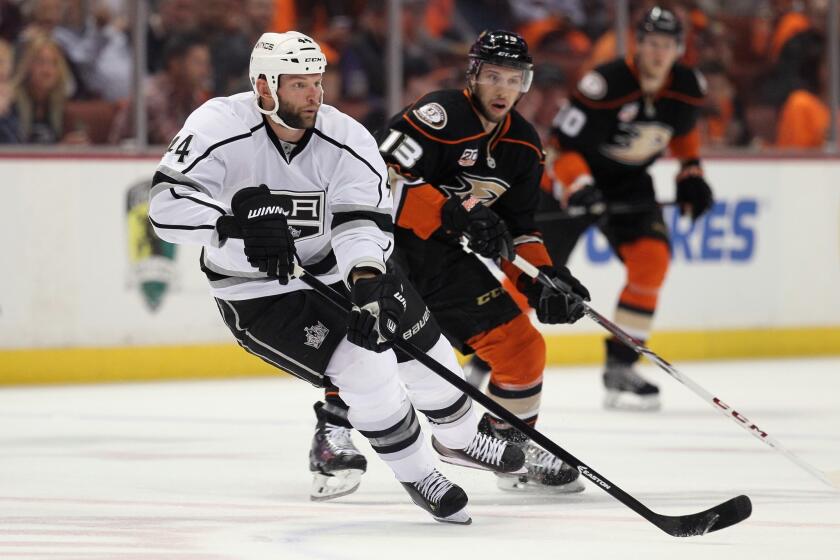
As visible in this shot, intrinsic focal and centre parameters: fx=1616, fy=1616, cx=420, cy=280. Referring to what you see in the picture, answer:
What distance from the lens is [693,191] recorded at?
583cm

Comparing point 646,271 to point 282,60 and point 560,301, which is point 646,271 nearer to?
point 560,301

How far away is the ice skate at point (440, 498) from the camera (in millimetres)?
3439

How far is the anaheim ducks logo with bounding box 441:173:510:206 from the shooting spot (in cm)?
416

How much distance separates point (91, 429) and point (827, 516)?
2516 mm

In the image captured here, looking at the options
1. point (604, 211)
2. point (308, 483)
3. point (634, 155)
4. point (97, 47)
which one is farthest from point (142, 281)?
point (308, 483)

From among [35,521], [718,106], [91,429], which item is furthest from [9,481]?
[718,106]

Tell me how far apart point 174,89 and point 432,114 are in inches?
102

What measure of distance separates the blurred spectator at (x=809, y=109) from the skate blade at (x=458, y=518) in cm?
471

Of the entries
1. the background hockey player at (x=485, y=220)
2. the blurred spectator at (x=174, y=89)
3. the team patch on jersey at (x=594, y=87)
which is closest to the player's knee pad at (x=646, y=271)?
the team patch on jersey at (x=594, y=87)

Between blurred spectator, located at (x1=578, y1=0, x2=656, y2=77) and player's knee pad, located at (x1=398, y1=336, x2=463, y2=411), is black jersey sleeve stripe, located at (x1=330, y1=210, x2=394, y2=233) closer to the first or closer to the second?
player's knee pad, located at (x1=398, y1=336, x2=463, y2=411)

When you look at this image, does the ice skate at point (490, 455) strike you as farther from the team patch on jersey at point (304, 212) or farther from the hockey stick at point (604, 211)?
the hockey stick at point (604, 211)

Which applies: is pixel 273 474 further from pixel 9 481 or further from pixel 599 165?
pixel 599 165

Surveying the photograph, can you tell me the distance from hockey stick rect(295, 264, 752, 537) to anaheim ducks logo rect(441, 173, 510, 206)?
734 mm

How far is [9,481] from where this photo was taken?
412 cm
